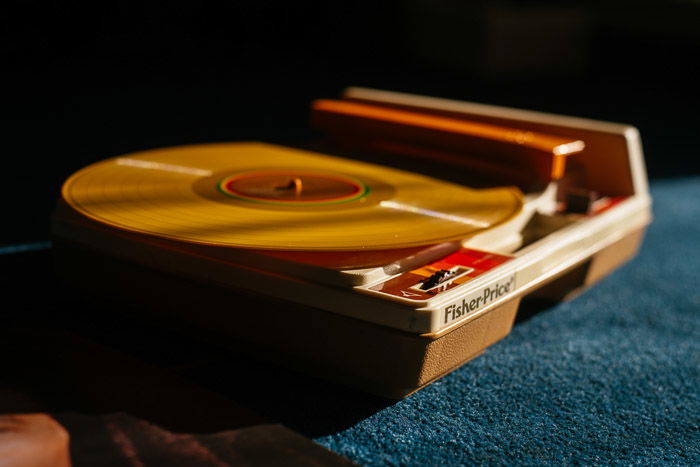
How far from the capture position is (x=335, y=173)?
1265 mm

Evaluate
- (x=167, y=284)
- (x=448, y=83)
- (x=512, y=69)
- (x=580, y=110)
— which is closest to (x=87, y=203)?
(x=167, y=284)

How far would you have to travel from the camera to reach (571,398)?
1.02m

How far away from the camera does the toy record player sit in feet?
2.92

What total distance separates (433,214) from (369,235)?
142mm

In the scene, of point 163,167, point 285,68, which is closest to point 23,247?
point 163,167

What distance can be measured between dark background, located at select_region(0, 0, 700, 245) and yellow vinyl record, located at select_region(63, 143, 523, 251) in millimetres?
411

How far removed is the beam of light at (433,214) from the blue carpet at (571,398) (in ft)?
0.62

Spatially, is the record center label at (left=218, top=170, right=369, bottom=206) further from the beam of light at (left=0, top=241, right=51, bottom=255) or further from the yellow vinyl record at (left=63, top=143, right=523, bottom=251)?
the beam of light at (left=0, top=241, right=51, bottom=255)

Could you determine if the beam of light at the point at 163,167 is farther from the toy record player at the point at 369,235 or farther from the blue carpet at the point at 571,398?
the blue carpet at the point at 571,398

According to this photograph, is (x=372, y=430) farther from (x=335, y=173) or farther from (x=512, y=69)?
(x=512, y=69)

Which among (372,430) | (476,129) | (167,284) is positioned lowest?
(372,430)

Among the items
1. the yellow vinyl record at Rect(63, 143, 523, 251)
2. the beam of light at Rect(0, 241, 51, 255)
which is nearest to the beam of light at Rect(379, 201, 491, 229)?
the yellow vinyl record at Rect(63, 143, 523, 251)

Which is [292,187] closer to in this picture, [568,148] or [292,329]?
[292,329]

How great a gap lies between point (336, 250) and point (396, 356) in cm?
13
